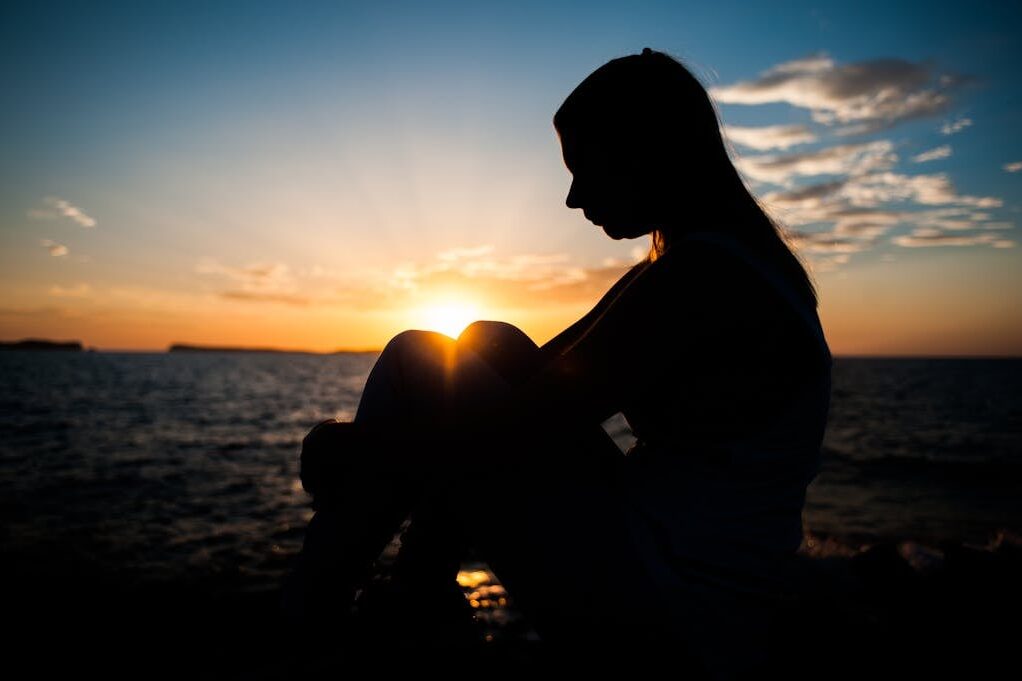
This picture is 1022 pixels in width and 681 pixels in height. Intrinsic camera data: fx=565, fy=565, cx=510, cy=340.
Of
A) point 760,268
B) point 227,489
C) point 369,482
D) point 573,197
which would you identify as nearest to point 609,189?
point 573,197

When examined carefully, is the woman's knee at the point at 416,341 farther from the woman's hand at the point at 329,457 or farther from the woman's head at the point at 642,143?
the woman's head at the point at 642,143

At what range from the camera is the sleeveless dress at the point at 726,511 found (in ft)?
4.52

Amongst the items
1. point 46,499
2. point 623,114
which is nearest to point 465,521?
point 623,114

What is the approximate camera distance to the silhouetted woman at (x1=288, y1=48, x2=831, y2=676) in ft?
Answer: 4.46

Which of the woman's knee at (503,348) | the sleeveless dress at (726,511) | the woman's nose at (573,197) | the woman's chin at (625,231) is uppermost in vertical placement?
the woman's nose at (573,197)

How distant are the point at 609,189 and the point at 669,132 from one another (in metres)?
0.25

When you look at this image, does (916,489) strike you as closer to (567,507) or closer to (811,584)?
(811,584)

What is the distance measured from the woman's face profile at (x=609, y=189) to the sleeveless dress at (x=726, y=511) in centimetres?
39

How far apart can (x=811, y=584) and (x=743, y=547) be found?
17.9 ft

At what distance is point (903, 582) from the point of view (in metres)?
5.64

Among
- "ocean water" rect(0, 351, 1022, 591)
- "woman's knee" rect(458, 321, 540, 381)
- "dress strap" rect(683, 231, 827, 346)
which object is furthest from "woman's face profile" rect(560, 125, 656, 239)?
"ocean water" rect(0, 351, 1022, 591)

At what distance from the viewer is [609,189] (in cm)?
176

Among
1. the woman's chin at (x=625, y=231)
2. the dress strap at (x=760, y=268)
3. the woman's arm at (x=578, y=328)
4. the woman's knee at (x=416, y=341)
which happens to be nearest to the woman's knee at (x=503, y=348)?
the woman's arm at (x=578, y=328)

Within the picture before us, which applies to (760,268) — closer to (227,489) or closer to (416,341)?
(416,341)
